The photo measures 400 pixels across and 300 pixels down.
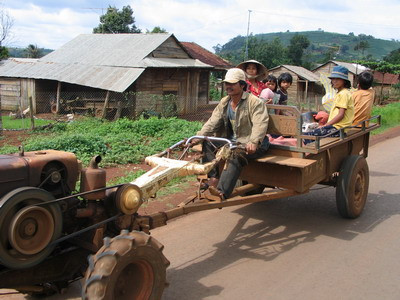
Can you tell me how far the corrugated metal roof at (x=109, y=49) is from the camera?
19.4 metres

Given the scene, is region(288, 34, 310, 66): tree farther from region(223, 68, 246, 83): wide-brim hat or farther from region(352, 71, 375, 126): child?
region(223, 68, 246, 83): wide-brim hat

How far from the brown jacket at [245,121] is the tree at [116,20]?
38679 mm

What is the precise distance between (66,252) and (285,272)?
7.19ft

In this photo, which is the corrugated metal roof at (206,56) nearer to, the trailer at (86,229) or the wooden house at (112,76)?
the wooden house at (112,76)

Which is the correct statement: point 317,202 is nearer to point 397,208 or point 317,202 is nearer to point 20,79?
point 397,208

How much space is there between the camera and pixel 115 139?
33.9 ft

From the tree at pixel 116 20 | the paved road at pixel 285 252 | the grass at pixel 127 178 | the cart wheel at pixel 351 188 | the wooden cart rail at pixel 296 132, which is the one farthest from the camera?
the tree at pixel 116 20

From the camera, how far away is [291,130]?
505 centimetres

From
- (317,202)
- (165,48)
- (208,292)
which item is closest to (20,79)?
(165,48)

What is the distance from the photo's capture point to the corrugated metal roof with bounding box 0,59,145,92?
17.0 metres

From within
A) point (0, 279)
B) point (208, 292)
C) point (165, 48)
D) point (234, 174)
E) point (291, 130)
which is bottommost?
point (208, 292)

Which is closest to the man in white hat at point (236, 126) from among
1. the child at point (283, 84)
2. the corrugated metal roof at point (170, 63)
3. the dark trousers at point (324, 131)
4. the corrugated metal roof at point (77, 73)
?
the dark trousers at point (324, 131)

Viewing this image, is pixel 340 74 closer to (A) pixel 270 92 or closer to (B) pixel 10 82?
(A) pixel 270 92

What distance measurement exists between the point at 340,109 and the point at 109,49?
1778cm
